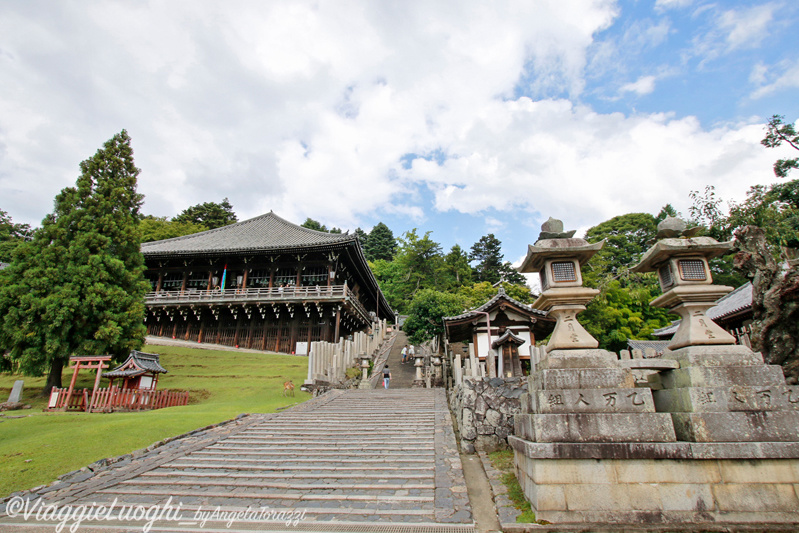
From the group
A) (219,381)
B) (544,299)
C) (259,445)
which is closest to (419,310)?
(219,381)

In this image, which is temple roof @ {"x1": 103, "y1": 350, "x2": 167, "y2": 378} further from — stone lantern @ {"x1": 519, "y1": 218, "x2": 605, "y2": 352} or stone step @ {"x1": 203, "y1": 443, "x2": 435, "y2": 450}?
stone lantern @ {"x1": 519, "y1": 218, "x2": 605, "y2": 352}

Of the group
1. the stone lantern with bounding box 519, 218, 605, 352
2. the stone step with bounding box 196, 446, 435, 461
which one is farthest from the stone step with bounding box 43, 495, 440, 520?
the stone lantern with bounding box 519, 218, 605, 352

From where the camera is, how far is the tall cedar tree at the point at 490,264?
1994 inches

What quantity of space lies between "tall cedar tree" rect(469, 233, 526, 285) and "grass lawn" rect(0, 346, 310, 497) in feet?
111

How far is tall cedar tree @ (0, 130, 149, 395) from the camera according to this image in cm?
1454

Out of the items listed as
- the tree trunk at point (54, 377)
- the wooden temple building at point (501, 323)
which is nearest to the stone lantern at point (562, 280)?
the wooden temple building at point (501, 323)

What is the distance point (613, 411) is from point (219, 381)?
57.5ft

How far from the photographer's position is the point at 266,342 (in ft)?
87.1

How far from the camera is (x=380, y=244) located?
216ft

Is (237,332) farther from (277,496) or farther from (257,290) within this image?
(277,496)

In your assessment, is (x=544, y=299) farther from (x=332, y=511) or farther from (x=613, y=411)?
(x=332, y=511)

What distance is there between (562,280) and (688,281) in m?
1.62

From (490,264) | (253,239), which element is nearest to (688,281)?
(253,239)

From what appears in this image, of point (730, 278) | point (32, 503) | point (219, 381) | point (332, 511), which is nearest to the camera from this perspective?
point (332, 511)
